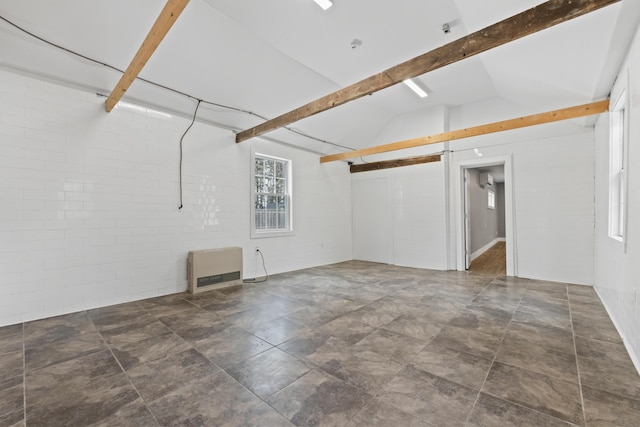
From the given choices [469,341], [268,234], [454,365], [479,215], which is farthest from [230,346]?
[479,215]

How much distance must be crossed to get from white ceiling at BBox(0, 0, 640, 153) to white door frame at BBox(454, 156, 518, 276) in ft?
3.98

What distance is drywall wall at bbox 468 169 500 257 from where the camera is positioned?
7633mm

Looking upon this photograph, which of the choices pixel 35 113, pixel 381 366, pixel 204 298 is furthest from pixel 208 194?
pixel 381 366

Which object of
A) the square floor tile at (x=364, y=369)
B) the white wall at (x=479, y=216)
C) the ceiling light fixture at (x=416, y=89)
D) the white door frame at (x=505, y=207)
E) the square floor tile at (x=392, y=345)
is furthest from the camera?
the white wall at (x=479, y=216)

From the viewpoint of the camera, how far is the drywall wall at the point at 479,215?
7633mm

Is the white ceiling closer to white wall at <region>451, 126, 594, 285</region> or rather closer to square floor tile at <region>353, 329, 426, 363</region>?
white wall at <region>451, 126, 594, 285</region>

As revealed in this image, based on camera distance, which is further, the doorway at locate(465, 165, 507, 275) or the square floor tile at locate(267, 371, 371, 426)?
the doorway at locate(465, 165, 507, 275)

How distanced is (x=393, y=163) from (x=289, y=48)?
407 centimetres

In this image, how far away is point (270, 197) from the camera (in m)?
5.99

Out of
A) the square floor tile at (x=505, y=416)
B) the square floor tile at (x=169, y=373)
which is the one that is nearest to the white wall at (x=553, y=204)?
the square floor tile at (x=505, y=416)

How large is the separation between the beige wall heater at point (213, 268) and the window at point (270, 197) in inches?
30.9

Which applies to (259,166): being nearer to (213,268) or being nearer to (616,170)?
(213,268)

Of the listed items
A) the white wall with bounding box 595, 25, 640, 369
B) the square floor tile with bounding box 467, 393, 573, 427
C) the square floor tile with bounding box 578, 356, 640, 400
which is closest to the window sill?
the square floor tile with bounding box 467, 393, 573, 427

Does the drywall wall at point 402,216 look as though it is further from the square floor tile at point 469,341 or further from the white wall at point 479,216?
the square floor tile at point 469,341
